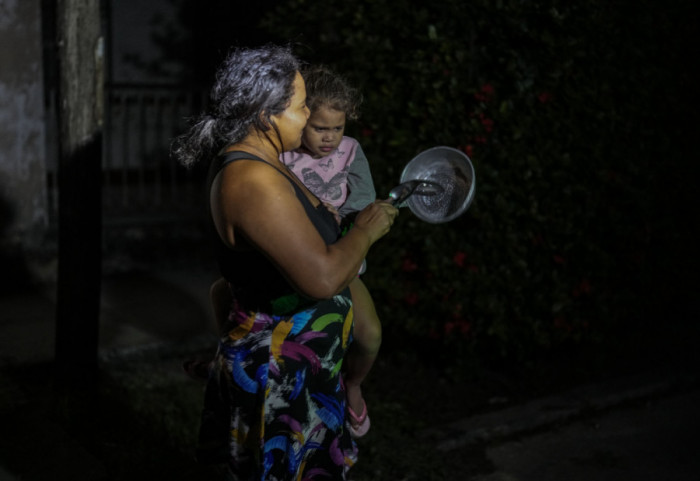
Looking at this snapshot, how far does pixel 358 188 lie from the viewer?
3.16m

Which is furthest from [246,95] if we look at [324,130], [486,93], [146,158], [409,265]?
[146,158]

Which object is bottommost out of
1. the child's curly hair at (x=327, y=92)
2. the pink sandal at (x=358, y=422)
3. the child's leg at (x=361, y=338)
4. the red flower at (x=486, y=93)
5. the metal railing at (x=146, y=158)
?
the metal railing at (x=146, y=158)

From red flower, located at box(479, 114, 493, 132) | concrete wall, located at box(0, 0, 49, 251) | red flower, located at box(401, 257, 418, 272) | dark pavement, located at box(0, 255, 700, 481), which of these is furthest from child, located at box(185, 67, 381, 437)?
concrete wall, located at box(0, 0, 49, 251)

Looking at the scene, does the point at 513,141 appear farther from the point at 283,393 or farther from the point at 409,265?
the point at 283,393

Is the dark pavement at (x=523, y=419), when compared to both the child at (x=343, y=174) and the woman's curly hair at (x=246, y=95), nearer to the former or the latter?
the child at (x=343, y=174)

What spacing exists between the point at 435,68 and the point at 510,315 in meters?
1.49

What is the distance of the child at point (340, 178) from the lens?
2.91m

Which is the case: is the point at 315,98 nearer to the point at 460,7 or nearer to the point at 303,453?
the point at 303,453

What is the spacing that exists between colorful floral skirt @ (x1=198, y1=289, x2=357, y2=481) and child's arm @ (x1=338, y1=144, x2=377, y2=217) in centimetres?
62

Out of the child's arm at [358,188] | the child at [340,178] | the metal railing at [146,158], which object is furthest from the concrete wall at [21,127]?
the child's arm at [358,188]

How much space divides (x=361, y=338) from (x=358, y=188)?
21.8 inches

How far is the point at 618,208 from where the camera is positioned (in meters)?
5.07

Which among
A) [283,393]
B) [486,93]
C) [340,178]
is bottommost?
[283,393]

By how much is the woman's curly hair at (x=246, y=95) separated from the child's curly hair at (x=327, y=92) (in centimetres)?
39
